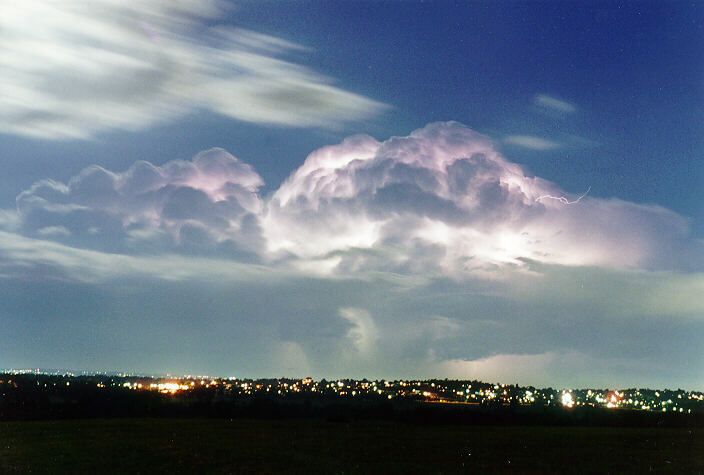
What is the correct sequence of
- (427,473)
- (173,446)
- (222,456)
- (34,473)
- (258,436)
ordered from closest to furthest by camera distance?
(34,473) → (427,473) → (222,456) → (173,446) → (258,436)

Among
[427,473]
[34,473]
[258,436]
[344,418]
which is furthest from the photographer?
[344,418]

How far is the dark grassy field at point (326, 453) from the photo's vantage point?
45688 millimetres

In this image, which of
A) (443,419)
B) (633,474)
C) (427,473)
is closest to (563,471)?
(633,474)

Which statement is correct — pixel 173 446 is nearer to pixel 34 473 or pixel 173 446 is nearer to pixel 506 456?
pixel 34 473

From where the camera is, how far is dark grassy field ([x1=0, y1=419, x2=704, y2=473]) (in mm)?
45688

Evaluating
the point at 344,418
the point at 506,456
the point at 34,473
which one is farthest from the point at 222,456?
the point at 344,418

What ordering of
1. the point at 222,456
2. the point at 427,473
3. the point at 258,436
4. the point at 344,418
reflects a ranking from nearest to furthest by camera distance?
the point at 427,473
the point at 222,456
the point at 258,436
the point at 344,418

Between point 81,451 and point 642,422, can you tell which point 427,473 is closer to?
point 81,451

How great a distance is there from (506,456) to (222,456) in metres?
20.7

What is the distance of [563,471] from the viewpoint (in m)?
45.5

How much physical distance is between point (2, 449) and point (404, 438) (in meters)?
36.5

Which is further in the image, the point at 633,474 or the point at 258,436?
the point at 258,436

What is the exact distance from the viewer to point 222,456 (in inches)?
2029

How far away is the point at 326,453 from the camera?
181 ft
